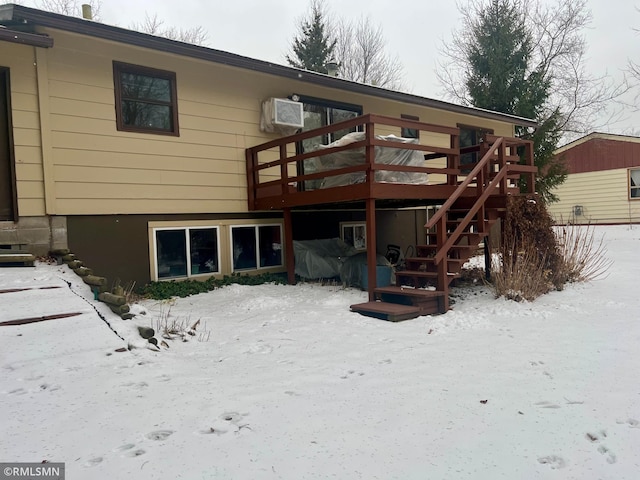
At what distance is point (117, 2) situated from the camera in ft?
81.8

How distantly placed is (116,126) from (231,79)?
92.2 inches

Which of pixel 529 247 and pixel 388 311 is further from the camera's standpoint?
pixel 529 247

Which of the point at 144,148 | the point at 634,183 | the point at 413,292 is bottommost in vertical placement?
the point at 413,292

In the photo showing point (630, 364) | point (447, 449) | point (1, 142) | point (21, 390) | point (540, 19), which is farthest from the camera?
point (540, 19)

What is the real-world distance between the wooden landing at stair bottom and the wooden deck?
0.01 meters

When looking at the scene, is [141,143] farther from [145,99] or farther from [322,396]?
[322,396]

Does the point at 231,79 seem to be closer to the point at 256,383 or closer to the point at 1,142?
the point at 1,142

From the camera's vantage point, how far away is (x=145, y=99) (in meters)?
7.46

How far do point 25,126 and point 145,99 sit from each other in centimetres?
181

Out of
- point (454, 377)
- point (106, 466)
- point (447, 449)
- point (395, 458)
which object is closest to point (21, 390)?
point (106, 466)

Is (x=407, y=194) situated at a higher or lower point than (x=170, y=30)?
lower

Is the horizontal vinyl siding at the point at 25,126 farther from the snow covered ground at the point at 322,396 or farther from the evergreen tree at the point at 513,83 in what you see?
the evergreen tree at the point at 513,83

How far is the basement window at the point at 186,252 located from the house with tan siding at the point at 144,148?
0.02 meters

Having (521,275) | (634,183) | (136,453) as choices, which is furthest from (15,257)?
(634,183)
